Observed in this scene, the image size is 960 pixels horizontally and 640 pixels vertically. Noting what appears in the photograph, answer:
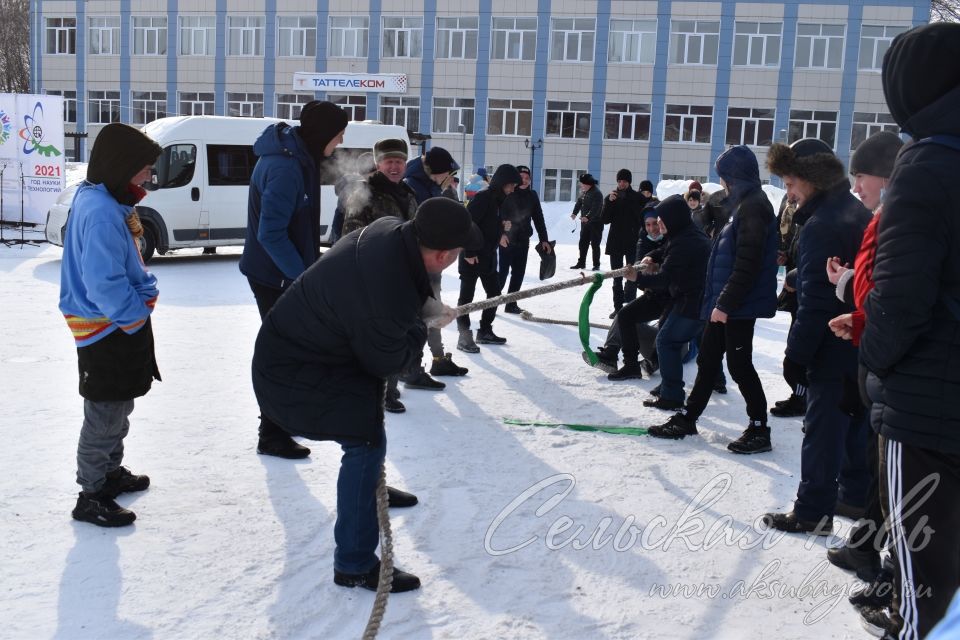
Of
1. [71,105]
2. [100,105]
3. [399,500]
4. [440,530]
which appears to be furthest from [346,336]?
[71,105]

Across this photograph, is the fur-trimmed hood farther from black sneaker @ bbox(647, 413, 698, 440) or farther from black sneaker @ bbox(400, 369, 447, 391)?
black sneaker @ bbox(400, 369, 447, 391)

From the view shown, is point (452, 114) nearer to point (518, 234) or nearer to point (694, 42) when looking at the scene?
point (694, 42)

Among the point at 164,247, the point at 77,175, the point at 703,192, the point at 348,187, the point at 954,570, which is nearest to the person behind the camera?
the point at 954,570

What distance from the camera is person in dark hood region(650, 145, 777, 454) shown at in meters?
5.06

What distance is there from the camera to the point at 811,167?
405 cm

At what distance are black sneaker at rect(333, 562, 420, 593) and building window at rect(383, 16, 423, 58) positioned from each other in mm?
35225

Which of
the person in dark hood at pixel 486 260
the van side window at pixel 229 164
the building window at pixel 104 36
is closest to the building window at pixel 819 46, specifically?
the van side window at pixel 229 164

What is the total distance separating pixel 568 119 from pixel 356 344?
34044 mm

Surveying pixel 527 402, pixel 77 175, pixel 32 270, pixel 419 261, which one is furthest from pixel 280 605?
pixel 77 175

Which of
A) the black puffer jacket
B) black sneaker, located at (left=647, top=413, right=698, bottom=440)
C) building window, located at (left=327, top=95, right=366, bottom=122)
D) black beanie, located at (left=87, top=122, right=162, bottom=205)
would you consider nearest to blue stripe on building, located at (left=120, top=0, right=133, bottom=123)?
building window, located at (left=327, top=95, right=366, bottom=122)

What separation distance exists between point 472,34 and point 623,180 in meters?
25.0

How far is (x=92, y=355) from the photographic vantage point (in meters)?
Result: 3.83

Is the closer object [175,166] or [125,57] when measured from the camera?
[175,166]

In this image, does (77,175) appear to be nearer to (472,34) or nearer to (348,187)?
(472,34)
